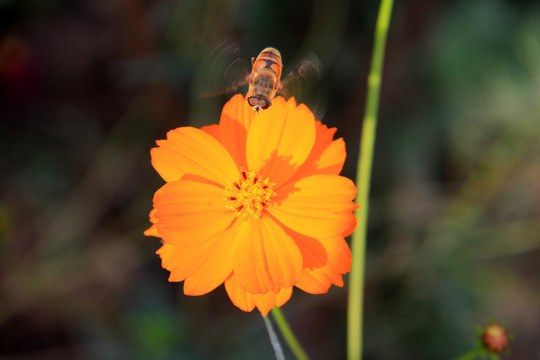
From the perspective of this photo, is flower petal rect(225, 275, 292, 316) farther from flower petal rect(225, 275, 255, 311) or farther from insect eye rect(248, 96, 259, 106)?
insect eye rect(248, 96, 259, 106)

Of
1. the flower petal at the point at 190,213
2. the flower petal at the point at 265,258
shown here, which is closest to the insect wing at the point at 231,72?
the flower petal at the point at 190,213

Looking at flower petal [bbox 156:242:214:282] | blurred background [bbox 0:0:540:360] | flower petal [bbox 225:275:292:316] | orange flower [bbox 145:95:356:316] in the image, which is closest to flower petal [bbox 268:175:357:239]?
orange flower [bbox 145:95:356:316]

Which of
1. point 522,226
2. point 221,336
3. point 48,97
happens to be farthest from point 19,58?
point 522,226

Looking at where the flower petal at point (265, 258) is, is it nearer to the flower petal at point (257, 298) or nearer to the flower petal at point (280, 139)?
the flower petal at point (257, 298)

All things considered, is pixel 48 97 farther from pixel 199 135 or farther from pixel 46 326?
pixel 199 135

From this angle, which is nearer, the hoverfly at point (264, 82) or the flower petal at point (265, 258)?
the flower petal at point (265, 258)

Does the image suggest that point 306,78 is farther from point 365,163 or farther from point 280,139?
point 365,163

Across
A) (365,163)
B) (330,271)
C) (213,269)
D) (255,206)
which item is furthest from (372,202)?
(213,269)
